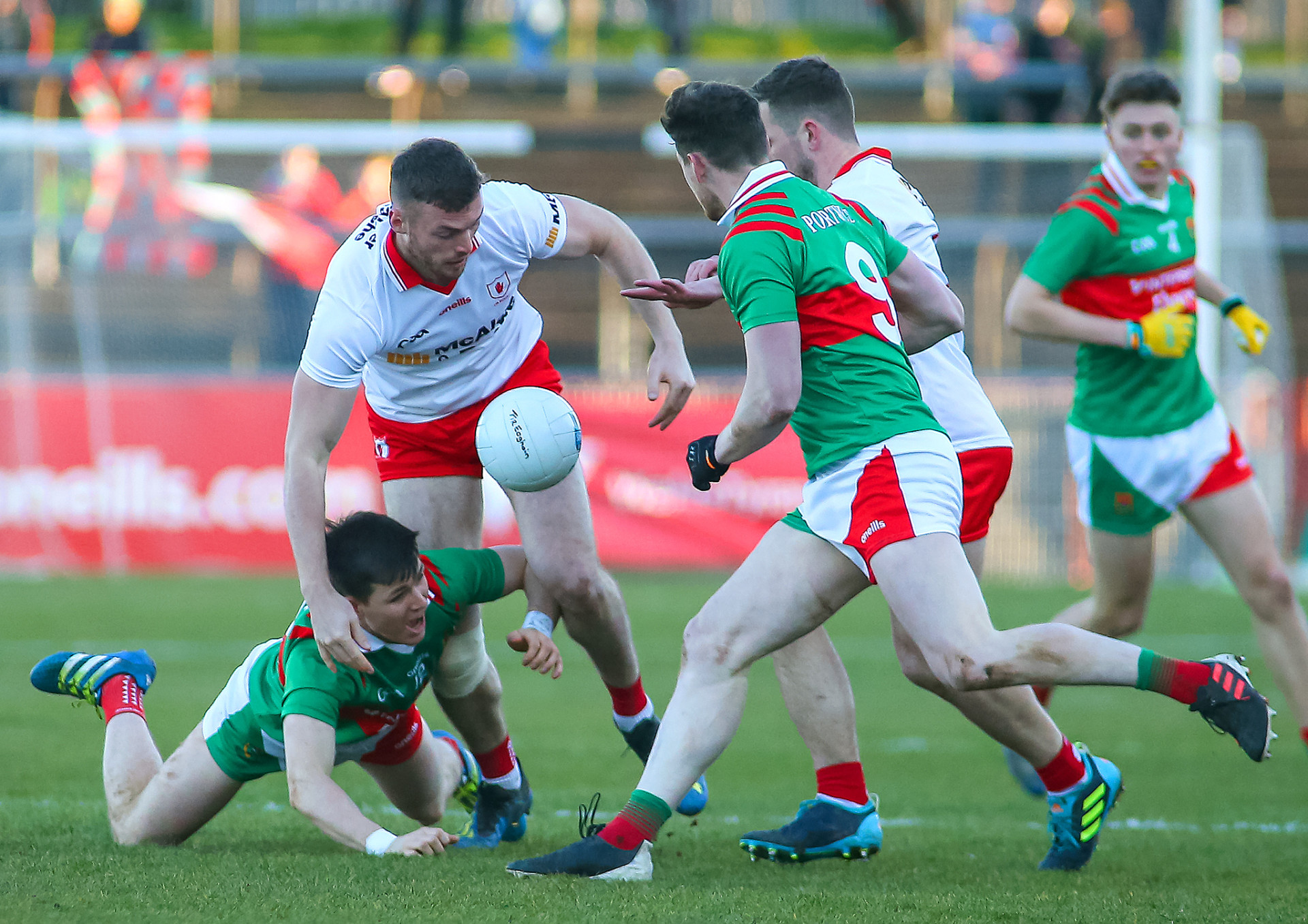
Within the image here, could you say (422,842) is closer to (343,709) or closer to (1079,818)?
(343,709)

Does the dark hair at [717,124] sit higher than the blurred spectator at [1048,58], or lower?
lower

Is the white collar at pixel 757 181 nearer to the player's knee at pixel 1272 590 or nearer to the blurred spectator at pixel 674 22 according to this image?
the player's knee at pixel 1272 590

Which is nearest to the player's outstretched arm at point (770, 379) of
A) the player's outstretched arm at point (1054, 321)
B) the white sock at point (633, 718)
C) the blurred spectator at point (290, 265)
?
A: the white sock at point (633, 718)

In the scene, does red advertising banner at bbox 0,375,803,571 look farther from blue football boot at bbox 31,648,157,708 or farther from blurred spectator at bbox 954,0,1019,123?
blue football boot at bbox 31,648,157,708

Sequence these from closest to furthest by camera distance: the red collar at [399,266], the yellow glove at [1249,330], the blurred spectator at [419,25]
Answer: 1. the red collar at [399,266]
2. the yellow glove at [1249,330]
3. the blurred spectator at [419,25]

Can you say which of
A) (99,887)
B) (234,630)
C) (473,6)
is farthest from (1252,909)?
(473,6)

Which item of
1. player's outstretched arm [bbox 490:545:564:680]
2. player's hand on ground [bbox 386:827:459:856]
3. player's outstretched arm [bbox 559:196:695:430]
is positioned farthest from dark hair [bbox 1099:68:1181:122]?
player's hand on ground [bbox 386:827:459:856]

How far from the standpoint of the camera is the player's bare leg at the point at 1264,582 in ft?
19.0

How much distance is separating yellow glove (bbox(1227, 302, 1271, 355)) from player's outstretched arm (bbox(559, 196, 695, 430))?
2.61 m

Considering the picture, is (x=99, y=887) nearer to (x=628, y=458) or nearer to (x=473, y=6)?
(x=628, y=458)

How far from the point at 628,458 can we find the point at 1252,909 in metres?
9.76

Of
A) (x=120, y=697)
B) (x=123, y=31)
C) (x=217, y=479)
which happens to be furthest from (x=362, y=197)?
(x=120, y=697)

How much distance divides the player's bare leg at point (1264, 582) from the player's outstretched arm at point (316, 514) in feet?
11.4

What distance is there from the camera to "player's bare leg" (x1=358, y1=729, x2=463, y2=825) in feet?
16.0
